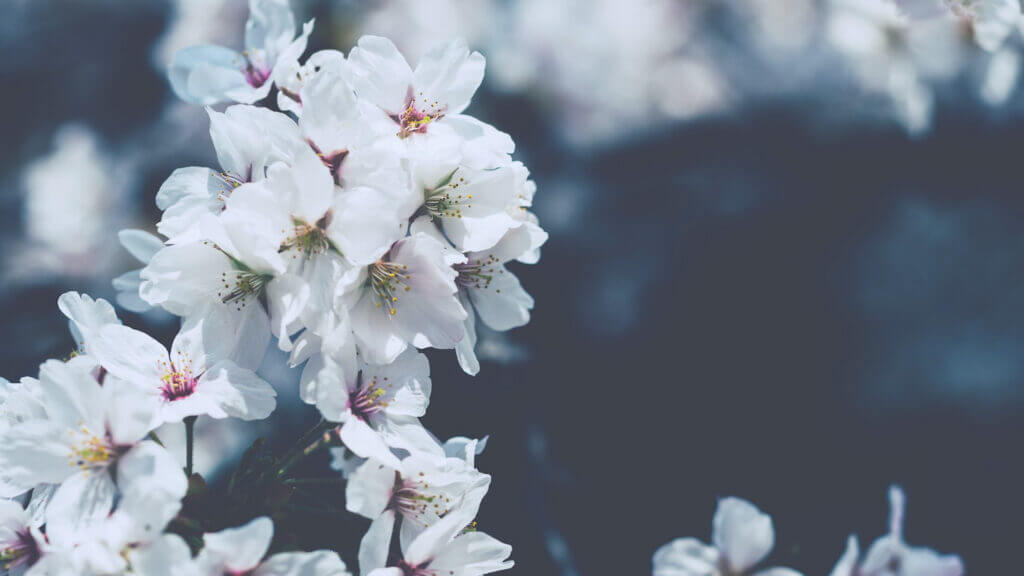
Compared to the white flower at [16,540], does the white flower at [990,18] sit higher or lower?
higher

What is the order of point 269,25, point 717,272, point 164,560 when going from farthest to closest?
point 717,272
point 269,25
point 164,560

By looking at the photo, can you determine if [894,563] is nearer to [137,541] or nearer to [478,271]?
[478,271]

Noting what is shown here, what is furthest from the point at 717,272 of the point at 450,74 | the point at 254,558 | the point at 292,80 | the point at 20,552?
the point at 20,552

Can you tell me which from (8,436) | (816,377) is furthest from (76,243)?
(816,377)

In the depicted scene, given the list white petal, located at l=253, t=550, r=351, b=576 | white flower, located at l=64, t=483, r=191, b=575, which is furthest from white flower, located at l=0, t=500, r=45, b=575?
white petal, located at l=253, t=550, r=351, b=576

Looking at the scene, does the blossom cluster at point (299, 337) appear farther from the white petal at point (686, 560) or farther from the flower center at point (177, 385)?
the white petal at point (686, 560)

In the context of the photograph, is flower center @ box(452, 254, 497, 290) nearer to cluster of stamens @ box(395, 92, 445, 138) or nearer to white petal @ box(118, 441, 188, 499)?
cluster of stamens @ box(395, 92, 445, 138)

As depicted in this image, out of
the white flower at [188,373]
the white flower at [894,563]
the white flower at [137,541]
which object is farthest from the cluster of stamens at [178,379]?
the white flower at [894,563]
